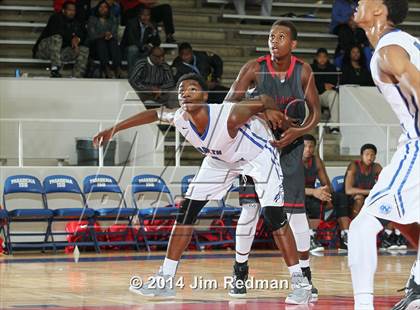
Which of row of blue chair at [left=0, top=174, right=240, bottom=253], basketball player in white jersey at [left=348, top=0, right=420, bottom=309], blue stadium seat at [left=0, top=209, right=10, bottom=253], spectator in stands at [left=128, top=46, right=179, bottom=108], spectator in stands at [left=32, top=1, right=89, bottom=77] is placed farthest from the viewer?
spectator in stands at [left=32, top=1, right=89, bottom=77]

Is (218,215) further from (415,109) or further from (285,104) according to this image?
(415,109)

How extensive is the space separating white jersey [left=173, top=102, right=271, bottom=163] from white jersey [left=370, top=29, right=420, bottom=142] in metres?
2.30

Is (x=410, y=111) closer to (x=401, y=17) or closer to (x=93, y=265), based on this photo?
(x=401, y=17)

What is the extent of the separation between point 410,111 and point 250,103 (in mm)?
2329

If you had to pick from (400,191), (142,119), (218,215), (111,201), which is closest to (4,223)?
(111,201)

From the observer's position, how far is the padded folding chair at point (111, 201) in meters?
13.3

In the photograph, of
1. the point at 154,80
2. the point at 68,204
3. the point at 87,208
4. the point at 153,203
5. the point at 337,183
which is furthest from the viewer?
the point at 154,80

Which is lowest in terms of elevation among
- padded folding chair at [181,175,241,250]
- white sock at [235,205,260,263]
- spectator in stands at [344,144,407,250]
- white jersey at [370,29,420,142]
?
padded folding chair at [181,175,241,250]

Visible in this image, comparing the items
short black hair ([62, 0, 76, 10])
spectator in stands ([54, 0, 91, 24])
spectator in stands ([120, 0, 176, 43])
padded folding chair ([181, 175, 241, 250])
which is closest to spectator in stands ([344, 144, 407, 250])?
padded folding chair ([181, 175, 241, 250])

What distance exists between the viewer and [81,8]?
16594 mm

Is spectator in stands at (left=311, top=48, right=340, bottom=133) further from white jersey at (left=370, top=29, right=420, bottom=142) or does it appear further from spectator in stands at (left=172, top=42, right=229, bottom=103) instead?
white jersey at (left=370, top=29, right=420, bottom=142)

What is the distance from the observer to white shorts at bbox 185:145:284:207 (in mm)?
7250

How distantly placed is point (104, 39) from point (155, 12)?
1.62m

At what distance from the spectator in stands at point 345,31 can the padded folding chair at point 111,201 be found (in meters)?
5.92
